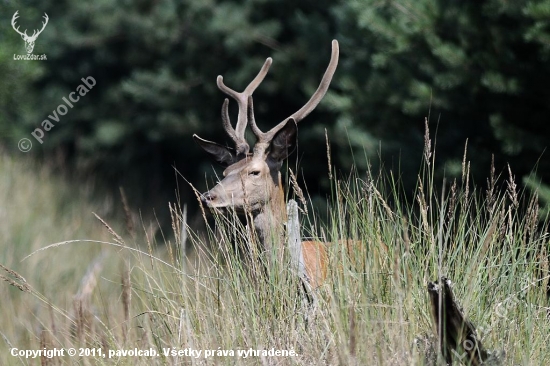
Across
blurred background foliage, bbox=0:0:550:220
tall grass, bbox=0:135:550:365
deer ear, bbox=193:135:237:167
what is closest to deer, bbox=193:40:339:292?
deer ear, bbox=193:135:237:167

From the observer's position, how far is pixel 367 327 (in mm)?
3334

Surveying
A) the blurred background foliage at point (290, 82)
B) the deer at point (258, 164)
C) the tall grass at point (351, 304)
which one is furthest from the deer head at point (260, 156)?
the tall grass at point (351, 304)

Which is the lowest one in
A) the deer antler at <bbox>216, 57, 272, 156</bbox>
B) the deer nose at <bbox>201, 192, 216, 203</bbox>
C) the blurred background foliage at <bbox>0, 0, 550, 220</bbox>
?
the deer nose at <bbox>201, 192, 216, 203</bbox>

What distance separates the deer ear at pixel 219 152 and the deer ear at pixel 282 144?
0.91 feet

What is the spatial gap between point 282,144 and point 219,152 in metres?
0.44

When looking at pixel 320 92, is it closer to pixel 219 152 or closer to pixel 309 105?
pixel 309 105

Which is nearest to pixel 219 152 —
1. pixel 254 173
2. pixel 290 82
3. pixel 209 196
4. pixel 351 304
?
pixel 254 173

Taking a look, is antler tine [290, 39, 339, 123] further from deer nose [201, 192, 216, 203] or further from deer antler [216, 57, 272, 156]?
deer nose [201, 192, 216, 203]

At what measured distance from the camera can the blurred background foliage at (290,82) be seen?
6.98 meters

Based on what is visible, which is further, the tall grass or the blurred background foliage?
the blurred background foliage

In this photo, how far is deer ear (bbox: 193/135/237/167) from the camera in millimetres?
5926

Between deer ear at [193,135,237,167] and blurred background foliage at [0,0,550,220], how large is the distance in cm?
62

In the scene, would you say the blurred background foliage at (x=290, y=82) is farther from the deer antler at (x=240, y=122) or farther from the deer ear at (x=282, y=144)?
the deer antler at (x=240, y=122)

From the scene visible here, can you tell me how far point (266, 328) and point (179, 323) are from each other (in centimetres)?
37
